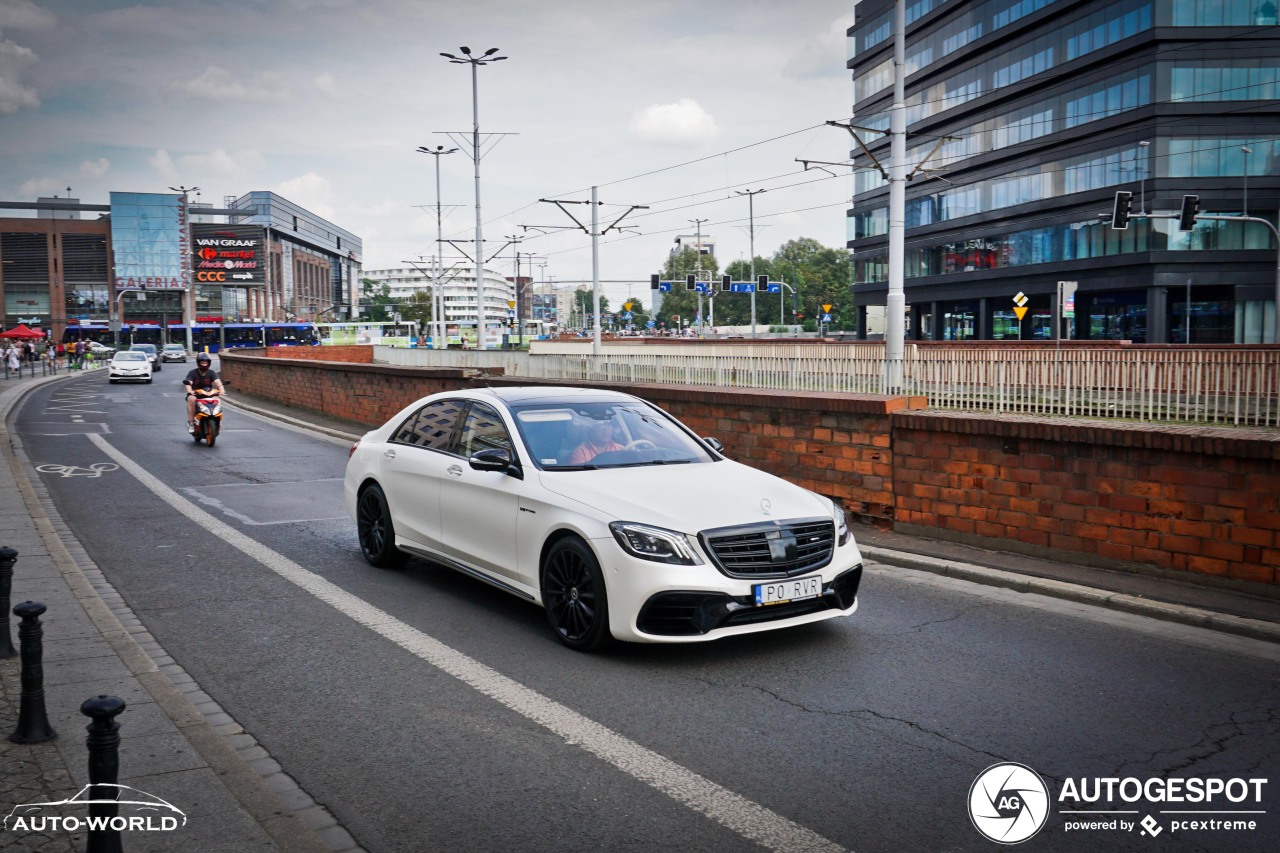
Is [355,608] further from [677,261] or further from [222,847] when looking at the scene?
[677,261]

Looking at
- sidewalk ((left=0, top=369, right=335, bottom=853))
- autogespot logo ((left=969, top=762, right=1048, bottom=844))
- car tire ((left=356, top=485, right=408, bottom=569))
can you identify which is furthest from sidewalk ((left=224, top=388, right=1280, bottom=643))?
sidewalk ((left=0, top=369, right=335, bottom=853))

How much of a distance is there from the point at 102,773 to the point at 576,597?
10.4ft

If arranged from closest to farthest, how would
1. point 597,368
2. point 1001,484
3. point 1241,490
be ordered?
point 1241,490 → point 1001,484 → point 597,368

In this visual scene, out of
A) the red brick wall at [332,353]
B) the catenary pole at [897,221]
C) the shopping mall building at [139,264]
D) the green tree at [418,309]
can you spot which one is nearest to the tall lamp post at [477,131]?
the red brick wall at [332,353]

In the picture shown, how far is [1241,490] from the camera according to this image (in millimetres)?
7566

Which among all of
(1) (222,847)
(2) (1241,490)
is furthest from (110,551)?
(2) (1241,490)

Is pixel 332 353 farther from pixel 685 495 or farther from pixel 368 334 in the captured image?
pixel 685 495

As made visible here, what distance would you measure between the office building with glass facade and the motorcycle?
104 ft

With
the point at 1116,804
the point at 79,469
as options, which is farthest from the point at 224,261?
the point at 1116,804

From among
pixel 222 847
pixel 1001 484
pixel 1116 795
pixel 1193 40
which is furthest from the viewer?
pixel 1193 40

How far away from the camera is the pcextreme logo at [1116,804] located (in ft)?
13.8

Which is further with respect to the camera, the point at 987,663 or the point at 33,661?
the point at 987,663

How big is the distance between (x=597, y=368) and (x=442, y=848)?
17.1 meters

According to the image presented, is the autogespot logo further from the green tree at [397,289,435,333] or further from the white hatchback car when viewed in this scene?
the green tree at [397,289,435,333]
